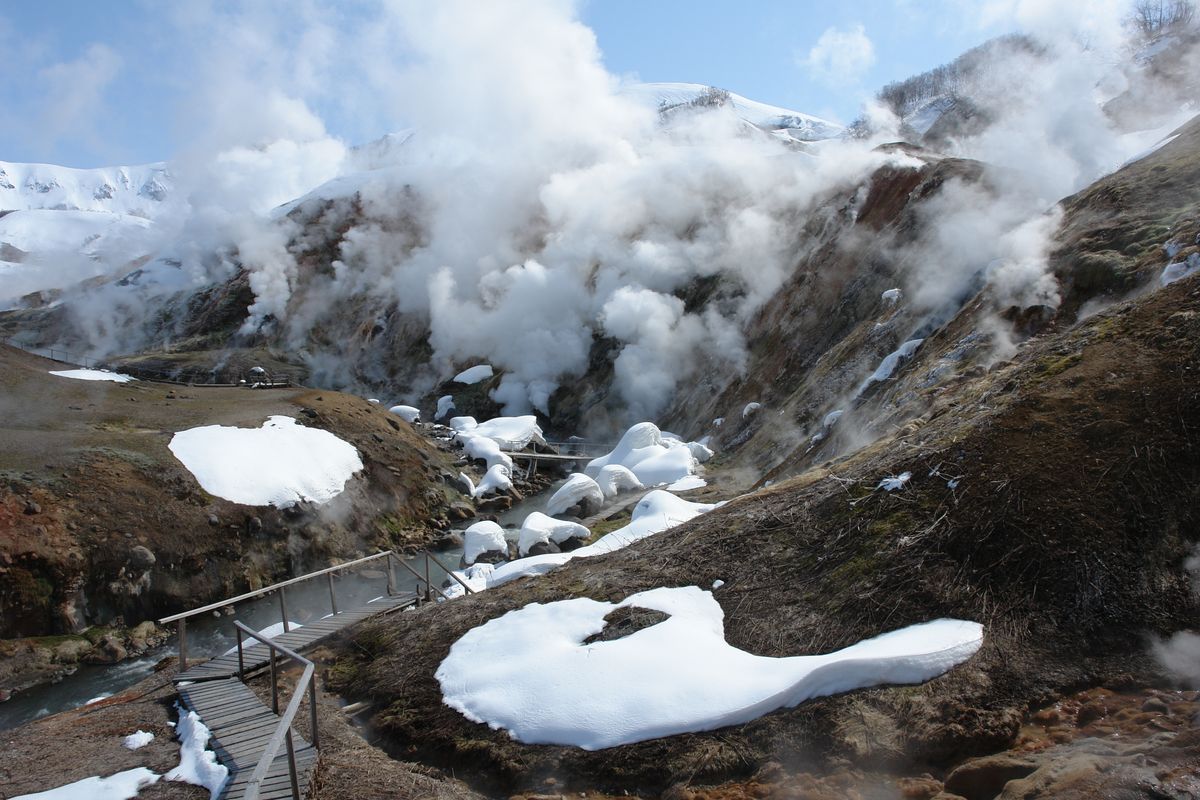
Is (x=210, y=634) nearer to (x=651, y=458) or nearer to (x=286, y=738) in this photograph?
(x=286, y=738)

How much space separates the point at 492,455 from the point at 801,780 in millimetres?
28701

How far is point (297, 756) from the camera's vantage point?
23.6ft

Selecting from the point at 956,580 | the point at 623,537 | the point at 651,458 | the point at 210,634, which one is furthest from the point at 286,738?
the point at 651,458

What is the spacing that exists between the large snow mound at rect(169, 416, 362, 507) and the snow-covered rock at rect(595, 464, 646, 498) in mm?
8603

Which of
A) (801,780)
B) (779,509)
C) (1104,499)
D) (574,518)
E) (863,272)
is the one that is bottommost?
(801,780)

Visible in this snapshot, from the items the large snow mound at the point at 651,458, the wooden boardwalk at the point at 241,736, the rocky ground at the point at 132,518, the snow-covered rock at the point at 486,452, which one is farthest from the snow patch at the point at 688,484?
the wooden boardwalk at the point at 241,736

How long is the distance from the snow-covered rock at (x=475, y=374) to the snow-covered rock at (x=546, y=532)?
29.5 meters

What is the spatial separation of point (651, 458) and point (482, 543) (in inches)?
346

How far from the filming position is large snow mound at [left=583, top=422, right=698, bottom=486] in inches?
1049

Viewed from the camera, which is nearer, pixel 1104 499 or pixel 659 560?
pixel 1104 499

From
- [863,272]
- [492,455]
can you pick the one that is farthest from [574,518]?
[863,272]

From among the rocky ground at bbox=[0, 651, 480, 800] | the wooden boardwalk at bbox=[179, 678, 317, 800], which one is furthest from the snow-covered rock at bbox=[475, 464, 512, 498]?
the wooden boardwalk at bbox=[179, 678, 317, 800]

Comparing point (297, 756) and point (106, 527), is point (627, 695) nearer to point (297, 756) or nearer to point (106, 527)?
point (297, 756)

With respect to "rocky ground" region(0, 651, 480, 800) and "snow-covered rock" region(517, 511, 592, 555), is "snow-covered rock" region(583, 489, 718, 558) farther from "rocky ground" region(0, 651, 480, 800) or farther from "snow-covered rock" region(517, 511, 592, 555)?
"rocky ground" region(0, 651, 480, 800)
